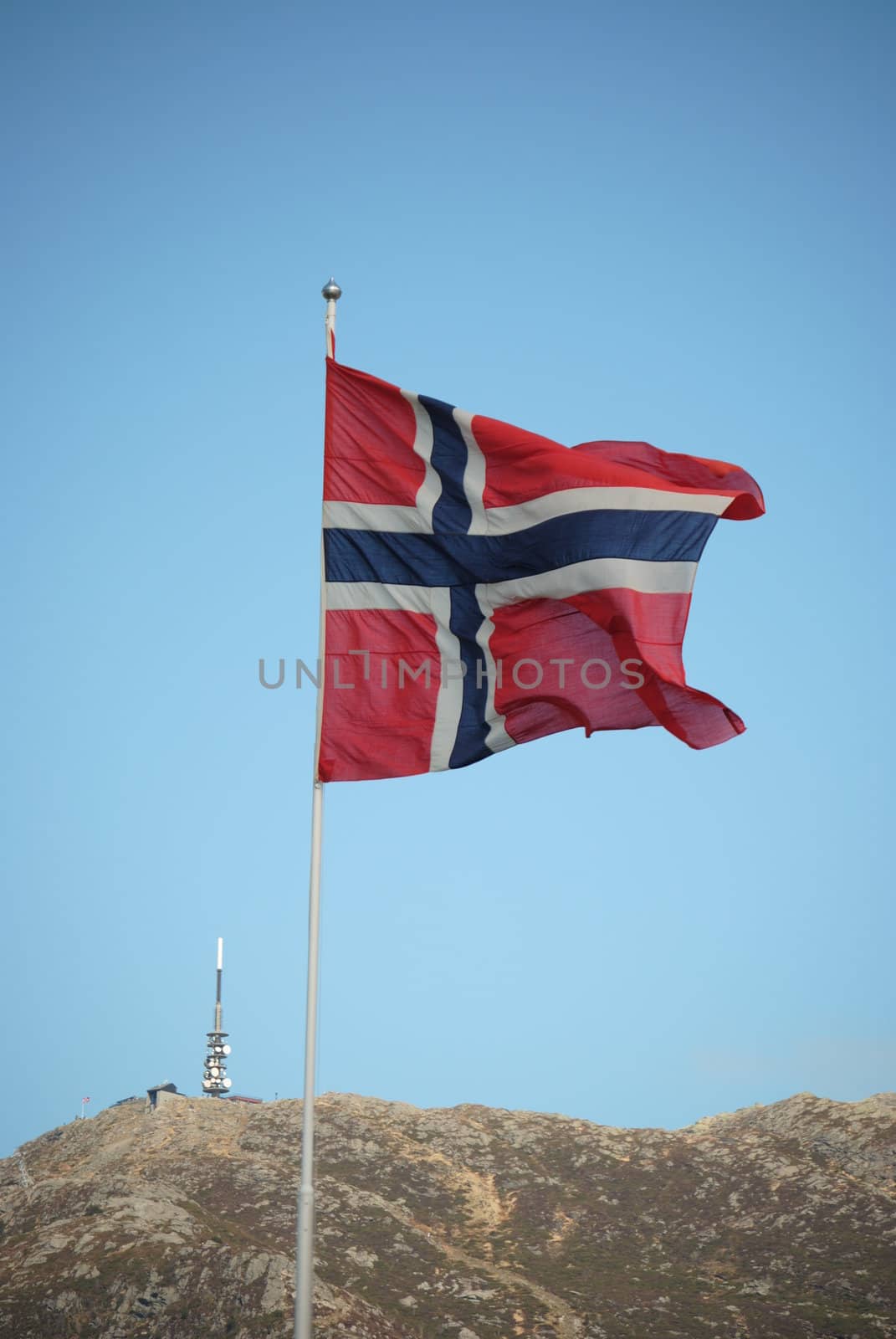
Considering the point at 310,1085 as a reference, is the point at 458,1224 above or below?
above

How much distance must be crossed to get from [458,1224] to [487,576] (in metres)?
40.7

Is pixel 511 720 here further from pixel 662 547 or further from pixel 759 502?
pixel 759 502

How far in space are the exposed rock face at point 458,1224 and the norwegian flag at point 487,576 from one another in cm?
2884

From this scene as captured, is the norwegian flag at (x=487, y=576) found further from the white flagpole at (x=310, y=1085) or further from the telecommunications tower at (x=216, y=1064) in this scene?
the telecommunications tower at (x=216, y=1064)

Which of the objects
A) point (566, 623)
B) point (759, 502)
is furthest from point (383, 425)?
point (759, 502)

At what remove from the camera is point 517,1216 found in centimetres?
5653

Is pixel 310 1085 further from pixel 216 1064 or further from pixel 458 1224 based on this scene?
pixel 216 1064

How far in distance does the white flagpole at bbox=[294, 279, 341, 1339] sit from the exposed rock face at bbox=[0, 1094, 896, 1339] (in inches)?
1088

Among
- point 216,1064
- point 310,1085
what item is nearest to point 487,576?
point 310,1085

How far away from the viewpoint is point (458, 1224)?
55.3 meters

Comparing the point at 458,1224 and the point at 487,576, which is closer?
the point at 487,576

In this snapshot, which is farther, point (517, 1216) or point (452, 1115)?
point (452, 1115)

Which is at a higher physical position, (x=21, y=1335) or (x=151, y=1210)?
(x=151, y=1210)

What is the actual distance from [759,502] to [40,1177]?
167 feet
